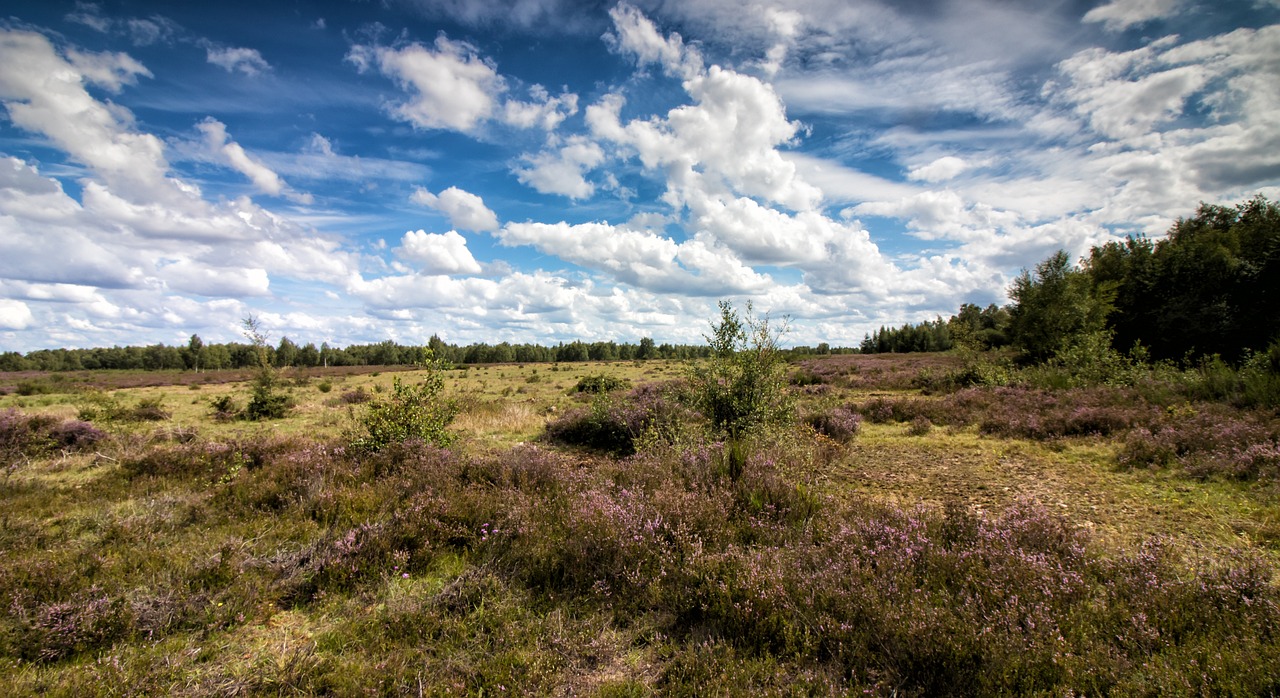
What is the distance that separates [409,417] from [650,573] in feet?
24.4

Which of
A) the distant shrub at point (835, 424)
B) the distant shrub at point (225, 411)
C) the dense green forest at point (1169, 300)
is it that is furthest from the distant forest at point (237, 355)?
the distant shrub at point (835, 424)

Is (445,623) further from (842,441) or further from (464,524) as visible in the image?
(842,441)

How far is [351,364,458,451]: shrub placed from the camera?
380 inches

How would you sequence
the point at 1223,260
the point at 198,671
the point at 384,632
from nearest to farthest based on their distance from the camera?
1. the point at 198,671
2. the point at 384,632
3. the point at 1223,260

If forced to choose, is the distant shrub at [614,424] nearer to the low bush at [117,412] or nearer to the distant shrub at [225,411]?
the distant shrub at [225,411]

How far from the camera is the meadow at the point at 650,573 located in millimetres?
3404

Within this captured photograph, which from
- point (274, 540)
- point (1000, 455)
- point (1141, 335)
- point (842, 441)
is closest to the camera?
point (274, 540)

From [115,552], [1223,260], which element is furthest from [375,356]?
[1223,260]

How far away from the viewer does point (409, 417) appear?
10.1m

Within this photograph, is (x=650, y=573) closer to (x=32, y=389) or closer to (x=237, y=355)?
(x=32, y=389)

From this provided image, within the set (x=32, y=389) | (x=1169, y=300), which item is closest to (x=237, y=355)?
(x=32, y=389)

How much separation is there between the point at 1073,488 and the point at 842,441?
460cm

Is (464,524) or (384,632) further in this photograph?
(464,524)

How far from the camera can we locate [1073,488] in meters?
7.48
